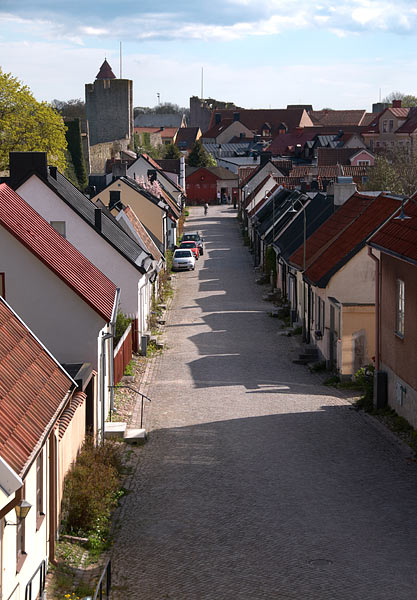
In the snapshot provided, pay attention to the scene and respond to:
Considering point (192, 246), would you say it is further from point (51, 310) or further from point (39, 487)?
point (39, 487)

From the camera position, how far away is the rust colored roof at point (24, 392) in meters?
8.59

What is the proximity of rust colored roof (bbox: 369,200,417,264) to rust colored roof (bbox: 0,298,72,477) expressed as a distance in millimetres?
7591

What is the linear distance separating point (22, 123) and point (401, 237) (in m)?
47.8

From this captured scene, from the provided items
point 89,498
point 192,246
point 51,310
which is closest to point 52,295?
point 51,310

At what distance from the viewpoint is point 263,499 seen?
14.2 meters

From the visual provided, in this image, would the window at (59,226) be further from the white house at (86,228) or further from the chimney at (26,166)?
the chimney at (26,166)

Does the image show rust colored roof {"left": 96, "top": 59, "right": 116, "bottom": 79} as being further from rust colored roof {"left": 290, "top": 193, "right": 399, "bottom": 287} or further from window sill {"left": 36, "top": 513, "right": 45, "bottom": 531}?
window sill {"left": 36, "top": 513, "right": 45, "bottom": 531}

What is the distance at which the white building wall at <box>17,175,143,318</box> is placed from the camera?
84.2ft

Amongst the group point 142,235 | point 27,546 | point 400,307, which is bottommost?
point 27,546

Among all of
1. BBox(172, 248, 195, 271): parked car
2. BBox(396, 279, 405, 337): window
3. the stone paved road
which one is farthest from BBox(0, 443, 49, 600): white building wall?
BBox(172, 248, 195, 271): parked car

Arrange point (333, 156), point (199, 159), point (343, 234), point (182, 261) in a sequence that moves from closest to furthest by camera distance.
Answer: point (343, 234), point (182, 261), point (333, 156), point (199, 159)

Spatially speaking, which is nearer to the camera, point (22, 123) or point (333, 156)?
point (22, 123)

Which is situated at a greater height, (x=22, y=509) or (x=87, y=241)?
(x=87, y=241)

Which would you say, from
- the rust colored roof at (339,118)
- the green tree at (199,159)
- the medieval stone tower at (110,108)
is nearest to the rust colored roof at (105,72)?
the medieval stone tower at (110,108)
